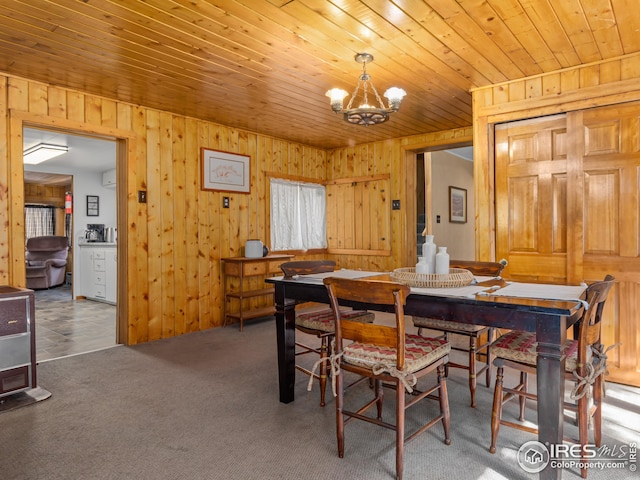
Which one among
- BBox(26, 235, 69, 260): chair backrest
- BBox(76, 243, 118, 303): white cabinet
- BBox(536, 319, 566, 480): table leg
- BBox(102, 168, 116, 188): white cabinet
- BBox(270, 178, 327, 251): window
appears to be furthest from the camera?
BBox(26, 235, 69, 260): chair backrest

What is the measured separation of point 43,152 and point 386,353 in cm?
637

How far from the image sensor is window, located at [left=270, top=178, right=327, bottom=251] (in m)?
5.61

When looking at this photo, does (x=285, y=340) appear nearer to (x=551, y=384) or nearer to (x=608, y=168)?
(x=551, y=384)

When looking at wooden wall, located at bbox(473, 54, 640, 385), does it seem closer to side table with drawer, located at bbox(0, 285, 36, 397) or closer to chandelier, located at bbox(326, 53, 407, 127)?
chandelier, located at bbox(326, 53, 407, 127)

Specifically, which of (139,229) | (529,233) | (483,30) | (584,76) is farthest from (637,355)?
(139,229)

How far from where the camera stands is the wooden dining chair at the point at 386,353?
5.86 ft

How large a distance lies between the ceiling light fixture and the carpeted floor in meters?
3.83

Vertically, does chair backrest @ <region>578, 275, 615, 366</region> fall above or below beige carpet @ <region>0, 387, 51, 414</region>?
A: above

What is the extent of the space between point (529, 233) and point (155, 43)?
10.5ft

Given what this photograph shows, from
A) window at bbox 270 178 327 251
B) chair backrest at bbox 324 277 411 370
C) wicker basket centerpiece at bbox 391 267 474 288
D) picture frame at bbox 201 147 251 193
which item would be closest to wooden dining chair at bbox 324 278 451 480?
chair backrest at bbox 324 277 411 370

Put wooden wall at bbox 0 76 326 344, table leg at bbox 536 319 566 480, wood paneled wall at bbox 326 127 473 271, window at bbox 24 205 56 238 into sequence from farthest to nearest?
1. window at bbox 24 205 56 238
2. wood paneled wall at bbox 326 127 473 271
3. wooden wall at bbox 0 76 326 344
4. table leg at bbox 536 319 566 480

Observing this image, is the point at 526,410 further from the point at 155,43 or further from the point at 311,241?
the point at 311,241

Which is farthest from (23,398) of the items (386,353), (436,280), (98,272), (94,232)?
(94,232)

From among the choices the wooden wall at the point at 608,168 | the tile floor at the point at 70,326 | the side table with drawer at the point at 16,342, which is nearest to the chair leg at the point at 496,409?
the wooden wall at the point at 608,168
